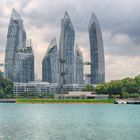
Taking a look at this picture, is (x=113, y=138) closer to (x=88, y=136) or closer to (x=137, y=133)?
(x=88, y=136)

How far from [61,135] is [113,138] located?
6959 mm

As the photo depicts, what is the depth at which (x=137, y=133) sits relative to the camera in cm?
6600

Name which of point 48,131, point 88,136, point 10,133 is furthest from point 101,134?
point 10,133

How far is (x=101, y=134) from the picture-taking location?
64.1 m

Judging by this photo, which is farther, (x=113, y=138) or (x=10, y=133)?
(x=10, y=133)

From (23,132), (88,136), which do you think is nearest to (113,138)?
(88,136)

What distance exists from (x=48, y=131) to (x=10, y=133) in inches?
229

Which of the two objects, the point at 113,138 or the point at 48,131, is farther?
the point at 48,131

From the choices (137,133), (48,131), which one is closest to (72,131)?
(48,131)

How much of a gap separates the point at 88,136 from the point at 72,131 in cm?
659

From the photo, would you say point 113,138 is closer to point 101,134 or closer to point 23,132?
point 101,134

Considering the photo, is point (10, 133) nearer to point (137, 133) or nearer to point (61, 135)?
point (61, 135)

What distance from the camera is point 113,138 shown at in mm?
59438

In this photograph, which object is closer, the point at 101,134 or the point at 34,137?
the point at 34,137
